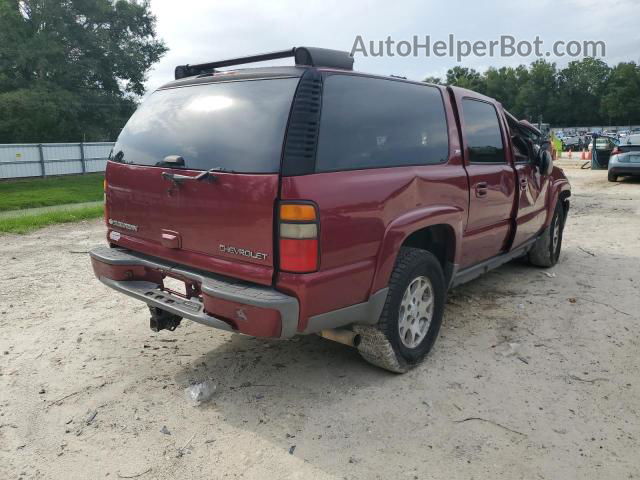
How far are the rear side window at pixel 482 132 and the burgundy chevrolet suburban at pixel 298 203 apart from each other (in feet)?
0.28

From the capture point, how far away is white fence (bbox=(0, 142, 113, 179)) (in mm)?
20094

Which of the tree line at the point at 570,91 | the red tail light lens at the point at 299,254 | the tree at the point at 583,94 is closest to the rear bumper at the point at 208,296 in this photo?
the red tail light lens at the point at 299,254

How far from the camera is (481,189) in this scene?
13.8 feet

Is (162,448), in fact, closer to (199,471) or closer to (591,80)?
(199,471)

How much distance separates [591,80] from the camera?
10600 centimetres

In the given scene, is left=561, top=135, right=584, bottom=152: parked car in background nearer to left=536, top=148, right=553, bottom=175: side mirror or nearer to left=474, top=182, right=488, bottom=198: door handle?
left=536, top=148, right=553, bottom=175: side mirror

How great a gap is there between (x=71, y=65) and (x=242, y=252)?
38.1 metres

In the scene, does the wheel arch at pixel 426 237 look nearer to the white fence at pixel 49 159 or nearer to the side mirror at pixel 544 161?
the side mirror at pixel 544 161

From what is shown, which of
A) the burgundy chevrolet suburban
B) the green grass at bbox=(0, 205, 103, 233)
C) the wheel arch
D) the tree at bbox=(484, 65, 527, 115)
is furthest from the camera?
the tree at bbox=(484, 65, 527, 115)

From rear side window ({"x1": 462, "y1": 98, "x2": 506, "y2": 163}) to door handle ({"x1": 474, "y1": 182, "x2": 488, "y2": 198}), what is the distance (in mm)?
197

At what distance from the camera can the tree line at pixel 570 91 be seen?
94.3 meters

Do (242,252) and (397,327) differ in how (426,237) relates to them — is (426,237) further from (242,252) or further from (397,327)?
(242,252)

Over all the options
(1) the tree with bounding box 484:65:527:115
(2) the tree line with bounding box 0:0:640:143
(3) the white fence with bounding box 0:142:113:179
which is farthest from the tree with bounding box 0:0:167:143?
(1) the tree with bounding box 484:65:527:115

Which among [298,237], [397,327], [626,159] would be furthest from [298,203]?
[626,159]
